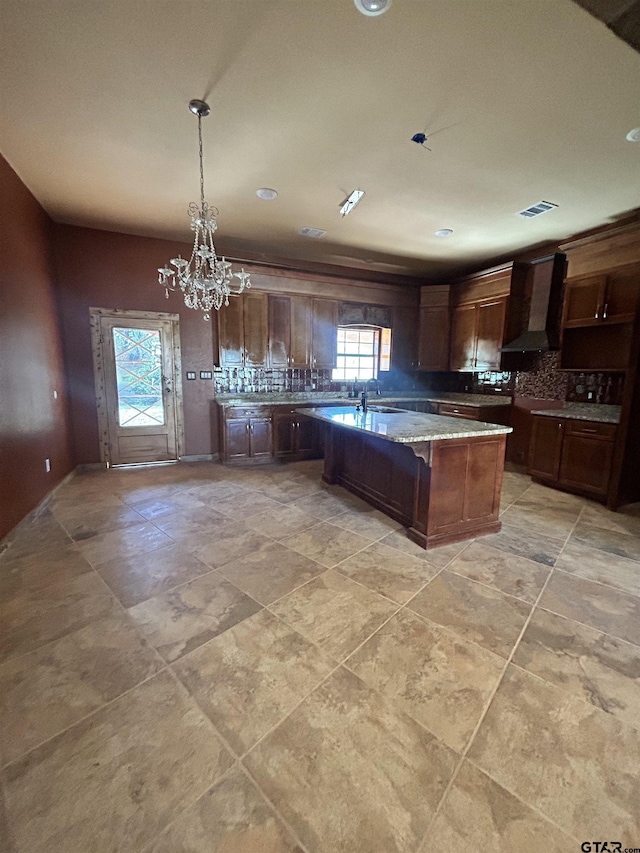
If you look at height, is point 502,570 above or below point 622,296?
below

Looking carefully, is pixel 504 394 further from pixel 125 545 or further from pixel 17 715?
pixel 17 715

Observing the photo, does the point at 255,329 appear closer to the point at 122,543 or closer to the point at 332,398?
the point at 332,398

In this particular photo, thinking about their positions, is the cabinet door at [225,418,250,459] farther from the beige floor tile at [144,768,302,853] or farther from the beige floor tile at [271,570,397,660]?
the beige floor tile at [144,768,302,853]

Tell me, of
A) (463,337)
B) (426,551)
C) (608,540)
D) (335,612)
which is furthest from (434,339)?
(335,612)

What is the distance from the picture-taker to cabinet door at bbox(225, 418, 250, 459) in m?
4.91

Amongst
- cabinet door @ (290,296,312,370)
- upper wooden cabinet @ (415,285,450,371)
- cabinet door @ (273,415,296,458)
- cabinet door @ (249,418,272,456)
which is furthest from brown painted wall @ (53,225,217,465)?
upper wooden cabinet @ (415,285,450,371)

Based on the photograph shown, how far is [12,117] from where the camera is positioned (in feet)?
7.99

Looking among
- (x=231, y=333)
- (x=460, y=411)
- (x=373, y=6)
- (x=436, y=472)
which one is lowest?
(x=436, y=472)

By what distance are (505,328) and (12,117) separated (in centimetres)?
546

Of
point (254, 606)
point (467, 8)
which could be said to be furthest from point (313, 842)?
point (467, 8)

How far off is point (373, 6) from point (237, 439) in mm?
4165

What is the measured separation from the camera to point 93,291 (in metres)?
4.43

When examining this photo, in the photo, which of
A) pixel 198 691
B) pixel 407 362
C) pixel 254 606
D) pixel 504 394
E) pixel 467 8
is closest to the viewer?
pixel 198 691

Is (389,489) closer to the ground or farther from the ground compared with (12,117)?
closer to the ground
